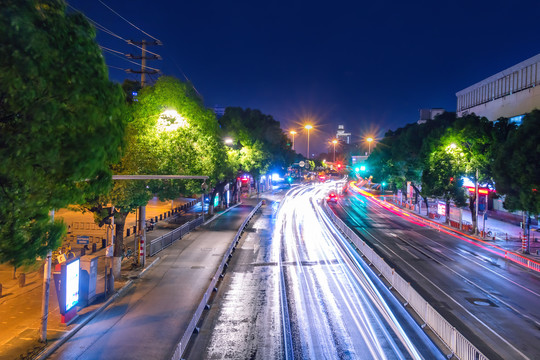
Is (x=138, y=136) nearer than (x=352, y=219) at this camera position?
Yes

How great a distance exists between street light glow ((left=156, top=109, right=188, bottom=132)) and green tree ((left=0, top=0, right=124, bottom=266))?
13.8m

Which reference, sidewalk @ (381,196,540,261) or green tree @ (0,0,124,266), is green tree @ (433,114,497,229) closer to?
sidewalk @ (381,196,540,261)

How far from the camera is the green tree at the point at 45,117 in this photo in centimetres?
650

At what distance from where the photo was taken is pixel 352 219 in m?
43.7

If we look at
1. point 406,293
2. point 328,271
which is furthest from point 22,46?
point 328,271

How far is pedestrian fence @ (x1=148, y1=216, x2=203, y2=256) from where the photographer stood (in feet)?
77.6

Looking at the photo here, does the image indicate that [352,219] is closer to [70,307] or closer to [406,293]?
[406,293]

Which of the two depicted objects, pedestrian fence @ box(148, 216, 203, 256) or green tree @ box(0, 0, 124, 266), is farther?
pedestrian fence @ box(148, 216, 203, 256)

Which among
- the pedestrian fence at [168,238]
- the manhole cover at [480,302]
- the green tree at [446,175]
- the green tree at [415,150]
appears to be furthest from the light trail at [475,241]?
the pedestrian fence at [168,238]

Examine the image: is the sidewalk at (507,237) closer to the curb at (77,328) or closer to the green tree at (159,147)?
the green tree at (159,147)

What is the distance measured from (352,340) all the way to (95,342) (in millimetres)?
7939

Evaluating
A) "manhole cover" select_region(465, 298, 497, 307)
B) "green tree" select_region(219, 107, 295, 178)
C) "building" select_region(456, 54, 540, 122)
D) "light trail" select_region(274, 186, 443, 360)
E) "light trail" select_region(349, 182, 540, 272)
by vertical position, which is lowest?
"manhole cover" select_region(465, 298, 497, 307)

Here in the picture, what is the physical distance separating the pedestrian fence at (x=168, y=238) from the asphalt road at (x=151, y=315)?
67 cm

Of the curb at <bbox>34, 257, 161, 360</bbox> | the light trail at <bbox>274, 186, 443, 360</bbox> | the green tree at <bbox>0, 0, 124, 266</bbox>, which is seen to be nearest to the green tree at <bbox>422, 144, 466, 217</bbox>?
the light trail at <bbox>274, 186, 443, 360</bbox>
